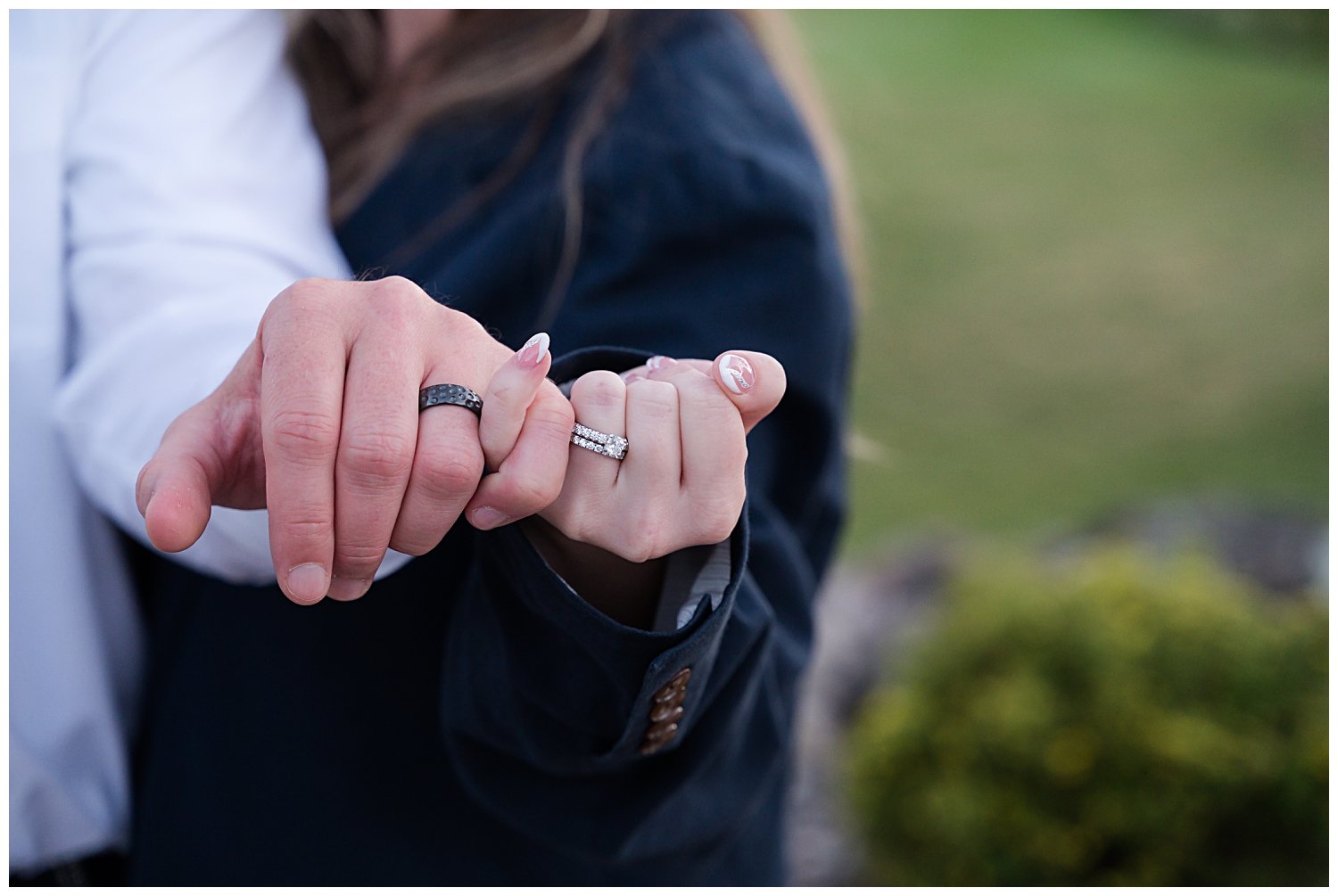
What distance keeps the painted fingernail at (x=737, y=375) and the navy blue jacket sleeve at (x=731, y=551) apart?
92mm

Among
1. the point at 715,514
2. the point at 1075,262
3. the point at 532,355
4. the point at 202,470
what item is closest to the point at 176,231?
the point at 202,470

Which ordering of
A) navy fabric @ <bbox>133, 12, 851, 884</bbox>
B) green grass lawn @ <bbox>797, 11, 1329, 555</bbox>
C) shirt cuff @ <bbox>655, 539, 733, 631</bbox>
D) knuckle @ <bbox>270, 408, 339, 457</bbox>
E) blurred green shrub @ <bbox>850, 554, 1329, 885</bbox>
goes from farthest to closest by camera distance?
green grass lawn @ <bbox>797, 11, 1329, 555</bbox> → blurred green shrub @ <bbox>850, 554, 1329, 885</bbox> → navy fabric @ <bbox>133, 12, 851, 884</bbox> → shirt cuff @ <bbox>655, 539, 733, 631</bbox> → knuckle @ <bbox>270, 408, 339, 457</bbox>

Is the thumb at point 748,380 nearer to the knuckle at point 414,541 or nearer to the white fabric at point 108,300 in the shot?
the knuckle at point 414,541

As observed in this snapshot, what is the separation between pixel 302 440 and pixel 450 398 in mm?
82

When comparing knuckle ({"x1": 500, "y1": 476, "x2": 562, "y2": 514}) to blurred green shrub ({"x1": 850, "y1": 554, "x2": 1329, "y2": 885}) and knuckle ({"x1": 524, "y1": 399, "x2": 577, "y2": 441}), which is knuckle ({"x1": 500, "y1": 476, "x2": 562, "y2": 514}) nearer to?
knuckle ({"x1": 524, "y1": 399, "x2": 577, "y2": 441})

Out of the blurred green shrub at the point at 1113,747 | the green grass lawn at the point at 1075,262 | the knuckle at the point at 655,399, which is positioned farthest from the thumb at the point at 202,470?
the green grass lawn at the point at 1075,262

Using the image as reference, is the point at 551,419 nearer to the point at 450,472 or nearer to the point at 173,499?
the point at 450,472

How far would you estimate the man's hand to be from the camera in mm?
529

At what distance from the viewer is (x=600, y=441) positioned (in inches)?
22.5

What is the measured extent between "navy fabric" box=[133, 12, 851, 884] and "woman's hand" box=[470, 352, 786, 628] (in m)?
0.18

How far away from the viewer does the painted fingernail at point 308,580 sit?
54cm

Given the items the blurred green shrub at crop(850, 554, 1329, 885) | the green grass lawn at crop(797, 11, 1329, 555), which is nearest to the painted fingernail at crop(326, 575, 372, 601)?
the blurred green shrub at crop(850, 554, 1329, 885)

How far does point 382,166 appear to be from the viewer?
89cm

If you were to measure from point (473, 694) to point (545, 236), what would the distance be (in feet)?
1.24
